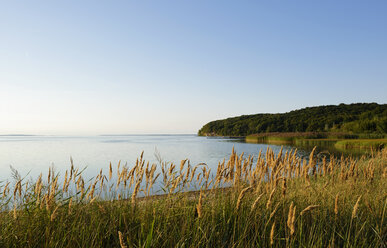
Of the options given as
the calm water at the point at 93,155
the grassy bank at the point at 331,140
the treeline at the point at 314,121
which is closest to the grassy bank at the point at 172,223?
the calm water at the point at 93,155

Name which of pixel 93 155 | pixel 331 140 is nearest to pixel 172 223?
pixel 93 155

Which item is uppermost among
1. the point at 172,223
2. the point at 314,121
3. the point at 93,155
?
the point at 314,121

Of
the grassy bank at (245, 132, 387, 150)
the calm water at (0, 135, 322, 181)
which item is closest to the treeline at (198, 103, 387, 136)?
the grassy bank at (245, 132, 387, 150)

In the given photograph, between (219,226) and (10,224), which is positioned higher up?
(10,224)

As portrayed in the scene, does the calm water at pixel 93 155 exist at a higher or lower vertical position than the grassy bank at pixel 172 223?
lower

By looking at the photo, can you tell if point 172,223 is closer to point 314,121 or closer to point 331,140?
point 331,140

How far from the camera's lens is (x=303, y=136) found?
41.6m

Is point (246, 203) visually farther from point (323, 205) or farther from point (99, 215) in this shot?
point (99, 215)

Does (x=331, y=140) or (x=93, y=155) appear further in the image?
(x=331, y=140)

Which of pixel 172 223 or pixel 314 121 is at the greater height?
pixel 314 121

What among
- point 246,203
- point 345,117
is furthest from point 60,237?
point 345,117

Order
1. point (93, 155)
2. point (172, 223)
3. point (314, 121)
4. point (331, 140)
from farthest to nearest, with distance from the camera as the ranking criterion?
point (314, 121) < point (331, 140) < point (93, 155) < point (172, 223)

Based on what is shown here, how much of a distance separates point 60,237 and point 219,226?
1.68 m

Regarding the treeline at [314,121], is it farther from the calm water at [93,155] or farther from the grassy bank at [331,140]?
the calm water at [93,155]
